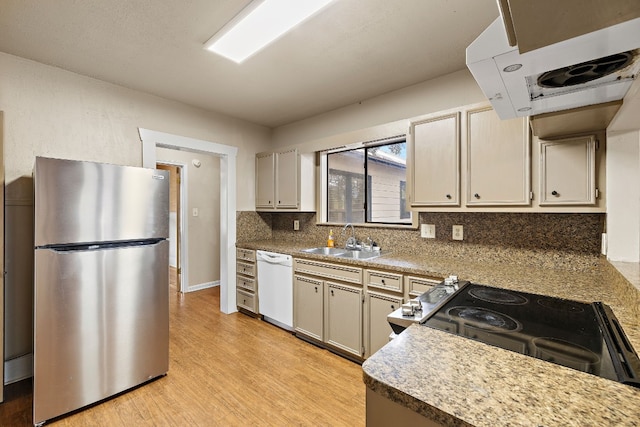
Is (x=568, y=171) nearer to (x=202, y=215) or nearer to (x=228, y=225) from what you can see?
(x=228, y=225)

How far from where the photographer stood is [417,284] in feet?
6.81

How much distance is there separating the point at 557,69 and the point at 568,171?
1103 millimetres

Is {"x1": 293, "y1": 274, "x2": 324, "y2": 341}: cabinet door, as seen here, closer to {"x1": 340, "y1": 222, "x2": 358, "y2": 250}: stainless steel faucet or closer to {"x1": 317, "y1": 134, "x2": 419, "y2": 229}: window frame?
{"x1": 340, "y1": 222, "x2": 358, "y2": 250}: stainless steel faucet

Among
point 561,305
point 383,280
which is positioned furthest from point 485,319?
point 383,280

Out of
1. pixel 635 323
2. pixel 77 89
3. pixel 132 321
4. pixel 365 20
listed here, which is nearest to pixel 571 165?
pixel 635 323

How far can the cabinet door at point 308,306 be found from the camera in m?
2.75

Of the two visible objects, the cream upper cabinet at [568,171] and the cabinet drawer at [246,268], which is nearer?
the cream upper cabinet at [568,171]

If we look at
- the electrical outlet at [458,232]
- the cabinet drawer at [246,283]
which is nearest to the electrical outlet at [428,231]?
the electrical outlet at [458,232]

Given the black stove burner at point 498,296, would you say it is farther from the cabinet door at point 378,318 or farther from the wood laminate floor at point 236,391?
the wood laminate floor at point 236,391

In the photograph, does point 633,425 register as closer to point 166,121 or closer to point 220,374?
point 220,374

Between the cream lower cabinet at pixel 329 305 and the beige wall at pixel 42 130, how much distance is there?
211 cm

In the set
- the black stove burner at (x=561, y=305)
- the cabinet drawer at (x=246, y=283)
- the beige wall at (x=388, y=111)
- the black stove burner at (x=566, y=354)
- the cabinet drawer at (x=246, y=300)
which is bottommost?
the cabinet drawer at (x=246, y=300)

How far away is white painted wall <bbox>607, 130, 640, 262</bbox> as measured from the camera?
60.8 inches

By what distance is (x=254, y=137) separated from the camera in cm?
406
